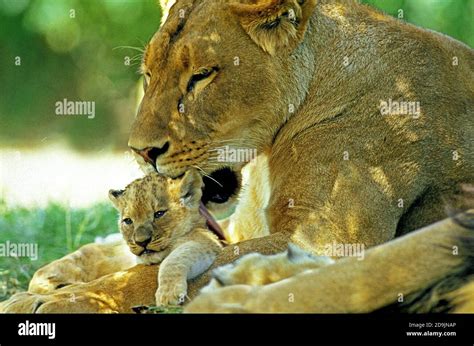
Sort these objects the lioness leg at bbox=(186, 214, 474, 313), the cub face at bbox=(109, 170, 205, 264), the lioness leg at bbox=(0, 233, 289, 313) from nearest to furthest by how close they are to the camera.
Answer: the lioness leg at bbox=(186, 214, 474, 313)
the lioness leg at bbox=(0, 233, 289, 313)
the cub face at bbox=(109, 170, 205, 264)

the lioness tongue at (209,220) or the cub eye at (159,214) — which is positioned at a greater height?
the lioness tongue at (209,220)

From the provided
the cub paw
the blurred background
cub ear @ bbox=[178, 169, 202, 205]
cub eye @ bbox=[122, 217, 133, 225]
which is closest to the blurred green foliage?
the blurred background

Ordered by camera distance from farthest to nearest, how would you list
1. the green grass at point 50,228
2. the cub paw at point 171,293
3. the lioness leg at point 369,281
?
1. the green grass at point 50,228
2. the cub paw at point 171,293
3. the lioness leg at point 369,281

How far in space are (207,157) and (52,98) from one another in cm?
725

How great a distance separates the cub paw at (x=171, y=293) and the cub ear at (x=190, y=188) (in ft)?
1.97

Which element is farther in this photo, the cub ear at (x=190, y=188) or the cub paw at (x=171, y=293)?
the cub ear at (x=190, y=188)

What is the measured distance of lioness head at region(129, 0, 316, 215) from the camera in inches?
191

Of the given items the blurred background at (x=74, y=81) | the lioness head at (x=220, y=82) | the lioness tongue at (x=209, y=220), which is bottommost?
the lioness tongue at (x=209, y=220)

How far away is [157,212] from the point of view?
465 cm

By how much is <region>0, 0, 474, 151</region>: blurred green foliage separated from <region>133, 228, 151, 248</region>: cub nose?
624 cm

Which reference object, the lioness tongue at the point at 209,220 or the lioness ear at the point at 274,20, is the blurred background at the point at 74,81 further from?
the lioness ear at the point at 274,20

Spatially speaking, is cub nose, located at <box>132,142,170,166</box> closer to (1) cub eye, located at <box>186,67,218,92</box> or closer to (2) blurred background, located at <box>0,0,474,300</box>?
(1) cub eye, located at <box>186,67,218,92</box>

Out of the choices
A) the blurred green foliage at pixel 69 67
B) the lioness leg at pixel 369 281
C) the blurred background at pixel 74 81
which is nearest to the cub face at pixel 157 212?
the lioness leg at pixel 369 281

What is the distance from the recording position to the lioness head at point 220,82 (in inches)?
191
